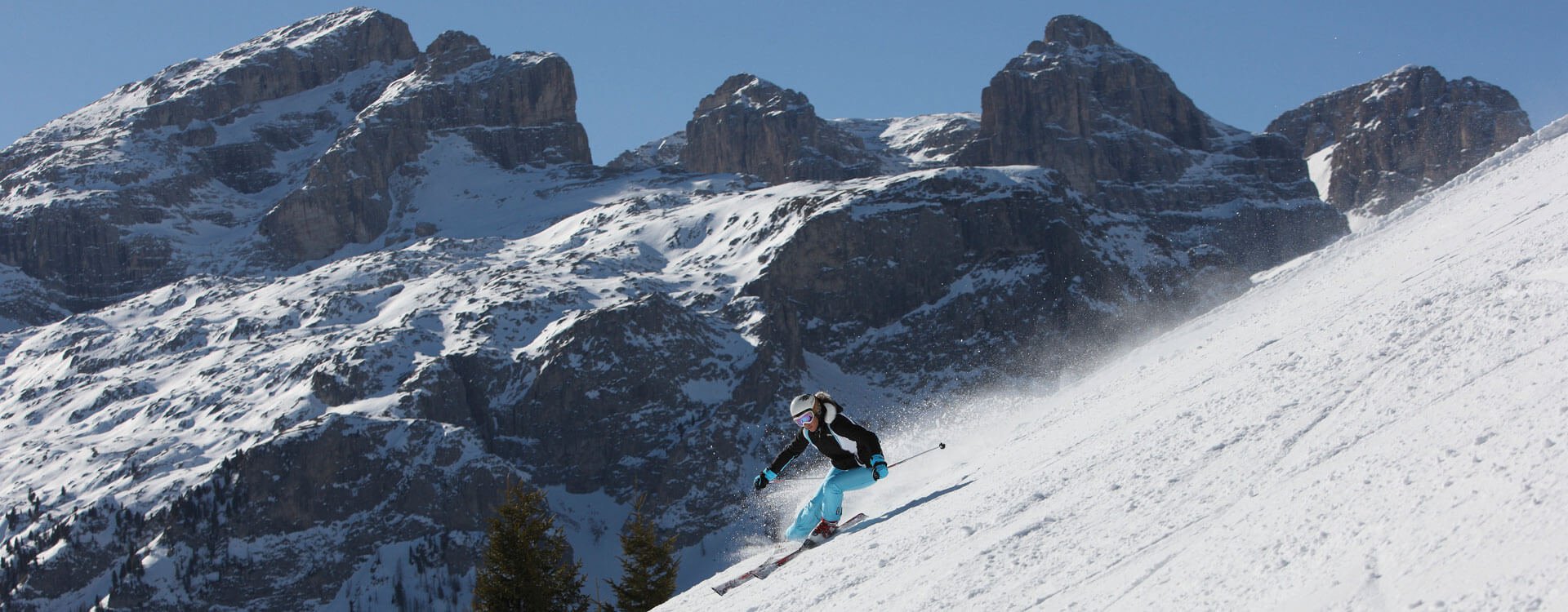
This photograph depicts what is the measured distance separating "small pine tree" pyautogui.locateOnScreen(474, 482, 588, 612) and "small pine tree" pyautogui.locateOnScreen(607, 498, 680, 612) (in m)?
2.34

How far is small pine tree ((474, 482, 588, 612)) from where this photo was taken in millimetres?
26891

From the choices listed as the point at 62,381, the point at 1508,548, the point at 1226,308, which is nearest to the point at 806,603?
the point at 1508,548

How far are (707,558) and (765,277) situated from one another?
→ 48625mm

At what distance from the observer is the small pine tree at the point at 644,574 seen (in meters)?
30.4

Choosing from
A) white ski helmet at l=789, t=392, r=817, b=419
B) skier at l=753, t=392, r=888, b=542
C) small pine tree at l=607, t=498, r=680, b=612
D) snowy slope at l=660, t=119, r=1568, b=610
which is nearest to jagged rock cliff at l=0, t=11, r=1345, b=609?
small pine tree at l=607, t=498, r=680, b=612

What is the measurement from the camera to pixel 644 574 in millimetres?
30828

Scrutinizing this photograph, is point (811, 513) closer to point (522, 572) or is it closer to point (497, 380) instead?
point (522, 572)

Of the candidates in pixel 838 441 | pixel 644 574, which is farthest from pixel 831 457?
pixel 644 574

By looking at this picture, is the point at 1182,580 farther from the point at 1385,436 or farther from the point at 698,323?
the point at 698,323

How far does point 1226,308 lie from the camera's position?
26.5 metres

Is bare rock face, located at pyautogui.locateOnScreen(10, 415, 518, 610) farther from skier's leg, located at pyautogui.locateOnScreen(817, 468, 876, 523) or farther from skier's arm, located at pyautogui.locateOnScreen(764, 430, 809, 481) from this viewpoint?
skier's leg, located at pyautogui.locateOnScreen(817, 468, 876, 523)

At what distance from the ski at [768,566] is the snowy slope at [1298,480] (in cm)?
27

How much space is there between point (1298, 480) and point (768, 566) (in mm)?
6920

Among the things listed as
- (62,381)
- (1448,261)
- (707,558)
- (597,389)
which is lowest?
(707,558)
